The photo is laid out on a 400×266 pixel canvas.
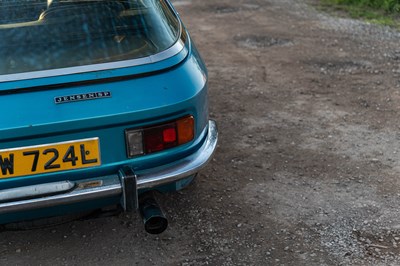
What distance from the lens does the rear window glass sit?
3002mm

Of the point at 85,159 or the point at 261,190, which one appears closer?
the point at 85,159

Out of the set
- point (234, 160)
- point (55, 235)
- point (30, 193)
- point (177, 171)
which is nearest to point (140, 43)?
point (177, 171)

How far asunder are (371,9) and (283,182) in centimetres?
638

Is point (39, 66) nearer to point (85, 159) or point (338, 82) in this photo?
point (85, 159)

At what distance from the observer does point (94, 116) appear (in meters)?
2.78

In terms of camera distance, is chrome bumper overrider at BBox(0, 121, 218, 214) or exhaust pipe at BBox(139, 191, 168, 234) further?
exhaust pipe at BBox(139, 191, 168, 234)

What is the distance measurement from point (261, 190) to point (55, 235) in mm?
1465

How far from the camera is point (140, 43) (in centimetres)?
321

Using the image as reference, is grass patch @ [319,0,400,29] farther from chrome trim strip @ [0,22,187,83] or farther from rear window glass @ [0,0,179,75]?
chrome trim strip @ [0,22,187,83]

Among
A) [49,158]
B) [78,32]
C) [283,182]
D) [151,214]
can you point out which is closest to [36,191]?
[49,158]

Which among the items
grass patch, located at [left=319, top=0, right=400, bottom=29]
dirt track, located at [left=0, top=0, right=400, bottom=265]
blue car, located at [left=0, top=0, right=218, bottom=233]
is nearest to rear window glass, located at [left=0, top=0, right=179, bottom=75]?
blue car, located at [left=0, top=0, right=218, bottom=233]

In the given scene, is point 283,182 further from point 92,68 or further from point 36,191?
point 36,191

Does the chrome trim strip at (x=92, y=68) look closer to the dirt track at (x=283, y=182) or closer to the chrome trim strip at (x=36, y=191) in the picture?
the chrome trim strip at (x=36, y=191)

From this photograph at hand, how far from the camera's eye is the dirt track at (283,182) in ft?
11.3
